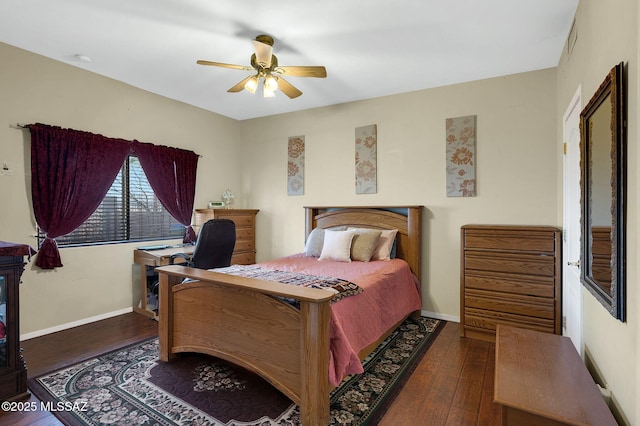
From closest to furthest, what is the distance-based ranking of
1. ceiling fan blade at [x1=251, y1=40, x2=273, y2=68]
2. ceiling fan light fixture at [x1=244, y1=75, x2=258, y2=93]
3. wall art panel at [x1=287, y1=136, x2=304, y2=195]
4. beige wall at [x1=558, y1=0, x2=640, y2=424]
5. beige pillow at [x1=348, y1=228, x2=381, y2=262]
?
beige wall at [x1=558, y1=0, x2=640, y2=424] < ceiling fan blade at [x1=251, y1=40, x2=273, y2=68] < ceiling fan light fixture at [x1=244, y1=75, x2=258, y2=93] < beige pillow at [x1=348, y1=228, x2=381, y2=262] < wall art panel at [x1=287, y1=136, x2=304, y2=195]

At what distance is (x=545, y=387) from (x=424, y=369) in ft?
3.88

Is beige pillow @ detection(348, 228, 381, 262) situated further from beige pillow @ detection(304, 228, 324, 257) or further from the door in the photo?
the door

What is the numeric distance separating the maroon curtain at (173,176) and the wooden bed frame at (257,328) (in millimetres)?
1802

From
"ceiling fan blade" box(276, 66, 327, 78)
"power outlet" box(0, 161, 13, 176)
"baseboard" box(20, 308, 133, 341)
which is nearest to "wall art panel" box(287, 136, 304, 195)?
"ceiling fan blade" box(276, 66, 327, 78)

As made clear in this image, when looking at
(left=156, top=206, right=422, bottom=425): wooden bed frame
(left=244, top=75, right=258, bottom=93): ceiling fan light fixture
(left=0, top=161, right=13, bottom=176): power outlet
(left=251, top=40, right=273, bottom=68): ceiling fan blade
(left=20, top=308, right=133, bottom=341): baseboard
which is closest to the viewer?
(left=156, top=206, right=422, bottom=425): wooden bed frame

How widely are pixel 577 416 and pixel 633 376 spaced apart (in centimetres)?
24

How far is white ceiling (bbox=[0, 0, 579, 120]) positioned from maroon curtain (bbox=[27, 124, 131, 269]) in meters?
0.75

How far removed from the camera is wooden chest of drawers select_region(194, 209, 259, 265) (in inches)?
174

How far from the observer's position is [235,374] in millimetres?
2385

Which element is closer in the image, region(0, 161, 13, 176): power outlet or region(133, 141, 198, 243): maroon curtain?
region(0, 161, 13, 176): power outlet

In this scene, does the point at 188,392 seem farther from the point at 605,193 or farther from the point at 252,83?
the point at 605,193

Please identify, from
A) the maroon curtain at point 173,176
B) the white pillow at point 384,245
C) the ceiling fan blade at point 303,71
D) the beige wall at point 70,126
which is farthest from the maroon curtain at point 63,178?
the white pillow at point 384,245

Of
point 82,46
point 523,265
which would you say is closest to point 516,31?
point 523,265

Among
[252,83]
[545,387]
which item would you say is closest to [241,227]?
[252,83]
